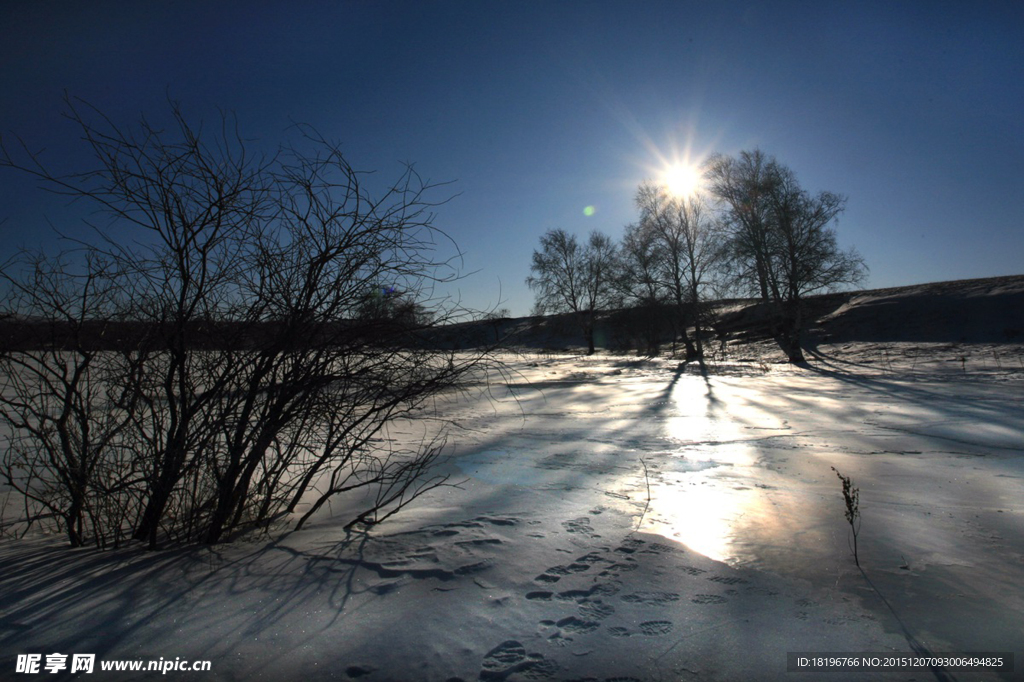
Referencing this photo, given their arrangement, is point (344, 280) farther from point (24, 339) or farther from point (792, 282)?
point (792, 282)

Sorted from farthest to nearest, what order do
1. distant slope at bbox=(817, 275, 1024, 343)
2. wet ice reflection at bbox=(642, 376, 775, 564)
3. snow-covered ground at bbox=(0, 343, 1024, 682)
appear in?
distant slope at bbox=(817, 275, 1024, 343) → wet ice reflection at bbox=(642, 376, 775, 564) → snow-covered ground at bbox=(0, 343, 1024, 682)

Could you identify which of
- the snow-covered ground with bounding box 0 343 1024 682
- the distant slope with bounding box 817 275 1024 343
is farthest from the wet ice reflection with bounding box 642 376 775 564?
the distant slope with bounding box 817 275 1024 343

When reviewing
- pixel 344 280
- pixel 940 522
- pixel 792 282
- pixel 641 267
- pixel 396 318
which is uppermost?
pixel 641 267

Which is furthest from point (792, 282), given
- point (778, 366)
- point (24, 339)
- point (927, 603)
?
point (24, 339)

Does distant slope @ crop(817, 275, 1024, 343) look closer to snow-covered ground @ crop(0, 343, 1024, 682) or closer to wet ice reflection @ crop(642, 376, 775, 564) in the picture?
wet ice reflection @ crop(642, 376, 775, 564)

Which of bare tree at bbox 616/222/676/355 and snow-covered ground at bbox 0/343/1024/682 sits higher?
bare tree at bbox 616/222/676/355

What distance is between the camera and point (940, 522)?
10.8 feet

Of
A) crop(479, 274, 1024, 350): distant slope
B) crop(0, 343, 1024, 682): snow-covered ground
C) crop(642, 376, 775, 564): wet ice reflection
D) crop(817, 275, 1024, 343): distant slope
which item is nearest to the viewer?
→ crop(0, 343, 1024, 682): snow-covered ground

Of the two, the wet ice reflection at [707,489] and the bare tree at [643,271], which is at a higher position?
the bare tree at [643,271]

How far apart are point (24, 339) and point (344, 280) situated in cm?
210

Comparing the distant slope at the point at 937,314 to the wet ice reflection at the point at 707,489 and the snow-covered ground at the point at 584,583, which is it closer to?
the wet ice reflection at the point at 707,489

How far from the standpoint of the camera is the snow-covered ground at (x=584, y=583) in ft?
6.35

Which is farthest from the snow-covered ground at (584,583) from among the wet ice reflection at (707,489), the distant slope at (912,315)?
the distant slope at (912,315)

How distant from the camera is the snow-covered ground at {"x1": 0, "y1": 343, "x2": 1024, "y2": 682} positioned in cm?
193
